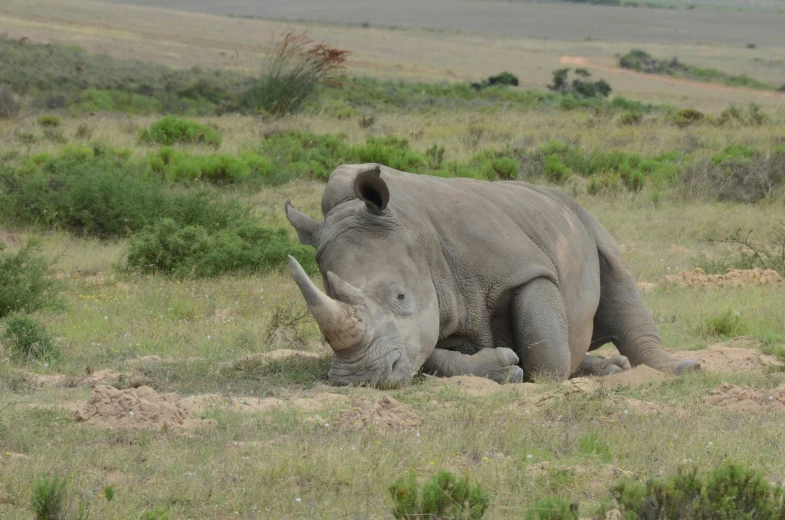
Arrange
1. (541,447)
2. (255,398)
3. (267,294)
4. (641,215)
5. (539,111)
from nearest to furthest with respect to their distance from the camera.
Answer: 1. (541,447)
2. (255,398)
3. (267,294)
4. (641,215)
5. (539,111)

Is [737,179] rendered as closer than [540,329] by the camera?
No

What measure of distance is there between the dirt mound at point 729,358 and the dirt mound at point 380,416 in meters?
3.01

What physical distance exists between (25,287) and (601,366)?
4.90m

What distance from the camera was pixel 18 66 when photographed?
39.4 metres

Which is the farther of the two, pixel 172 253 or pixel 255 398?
pixel 172 253

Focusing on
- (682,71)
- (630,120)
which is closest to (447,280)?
(630,120)

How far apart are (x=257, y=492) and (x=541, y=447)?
5.19ft

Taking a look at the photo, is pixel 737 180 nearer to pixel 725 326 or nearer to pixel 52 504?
pixel 725 326

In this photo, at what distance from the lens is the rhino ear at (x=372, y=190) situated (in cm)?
750

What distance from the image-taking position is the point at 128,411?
6.41 m

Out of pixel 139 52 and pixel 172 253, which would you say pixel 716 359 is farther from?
pixel 139 52

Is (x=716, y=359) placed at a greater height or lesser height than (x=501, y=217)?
lesser

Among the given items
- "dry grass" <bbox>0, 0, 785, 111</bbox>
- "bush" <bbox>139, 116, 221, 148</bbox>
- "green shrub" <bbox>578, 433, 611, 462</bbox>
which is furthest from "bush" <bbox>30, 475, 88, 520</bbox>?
"dry grass" <bbox>0, 0, 785, 111</bbox>

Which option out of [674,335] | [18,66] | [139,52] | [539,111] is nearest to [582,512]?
[674,335]
